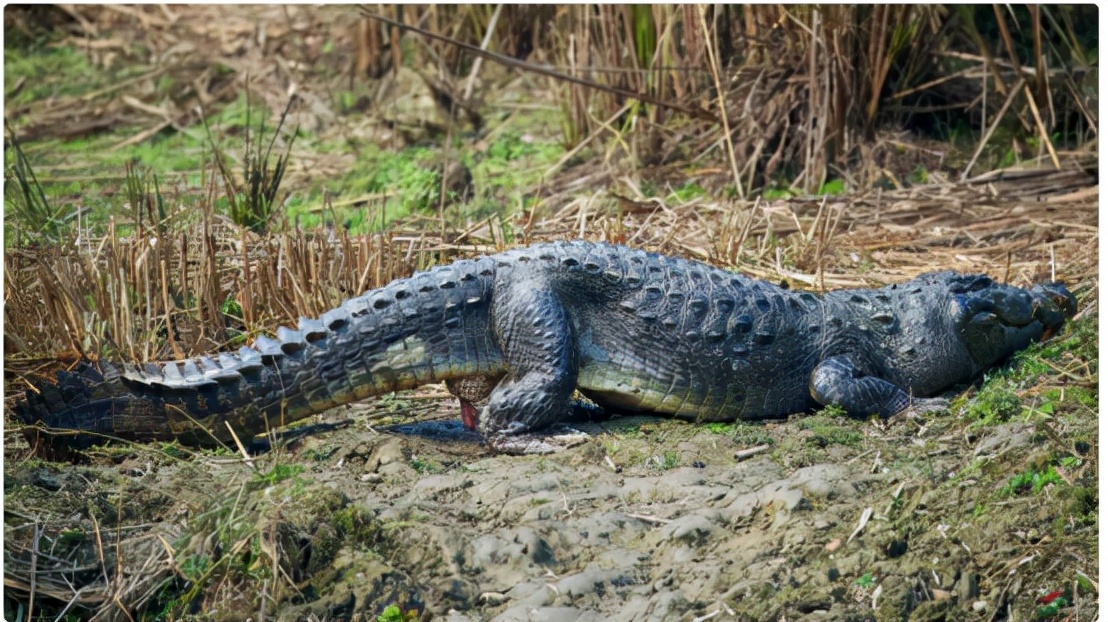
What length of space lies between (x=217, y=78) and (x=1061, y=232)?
803 centimetres

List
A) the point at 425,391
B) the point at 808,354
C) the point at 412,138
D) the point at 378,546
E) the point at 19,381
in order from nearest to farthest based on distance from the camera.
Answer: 1. the point at 378,546
2. the point at 19,381
3. the point at 808,354
4. the point at 425,391
5. the point at 412,138

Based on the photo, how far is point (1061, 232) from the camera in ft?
25.2

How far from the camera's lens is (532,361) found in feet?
18.5

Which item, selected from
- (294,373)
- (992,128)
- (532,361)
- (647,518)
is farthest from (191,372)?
(992,128)

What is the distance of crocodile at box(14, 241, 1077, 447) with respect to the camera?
17.8 ft

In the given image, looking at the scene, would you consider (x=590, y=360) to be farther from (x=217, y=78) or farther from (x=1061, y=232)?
(x=217, y=78)

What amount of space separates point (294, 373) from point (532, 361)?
3.25 feet

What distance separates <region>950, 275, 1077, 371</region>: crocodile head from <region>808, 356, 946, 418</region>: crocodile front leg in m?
0.43

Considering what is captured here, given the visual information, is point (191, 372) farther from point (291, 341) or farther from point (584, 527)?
point (584, 527)

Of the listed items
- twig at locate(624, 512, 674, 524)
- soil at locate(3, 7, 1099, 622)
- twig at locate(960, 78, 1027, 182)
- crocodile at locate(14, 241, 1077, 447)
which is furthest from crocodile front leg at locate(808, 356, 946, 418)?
twig at locate(960, 78, 1027, 182)

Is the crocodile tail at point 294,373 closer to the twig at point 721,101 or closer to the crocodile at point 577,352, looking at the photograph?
the crocodile at point 577,352

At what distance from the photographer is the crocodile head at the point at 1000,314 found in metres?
5.99

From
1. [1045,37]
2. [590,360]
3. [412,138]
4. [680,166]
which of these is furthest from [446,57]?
Result: [590,360]

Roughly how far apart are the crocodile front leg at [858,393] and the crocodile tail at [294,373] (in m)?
1.42
